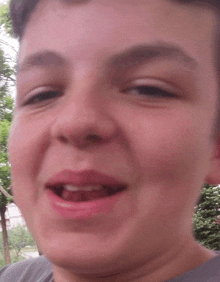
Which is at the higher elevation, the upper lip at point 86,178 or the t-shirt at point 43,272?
the upper lip at point 86,178

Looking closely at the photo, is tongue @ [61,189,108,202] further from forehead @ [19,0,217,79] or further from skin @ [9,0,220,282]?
forehead @ [19,0,217,79]

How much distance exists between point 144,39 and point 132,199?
0.27m

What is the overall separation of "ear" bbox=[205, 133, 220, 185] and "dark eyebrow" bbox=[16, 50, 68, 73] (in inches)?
13.5

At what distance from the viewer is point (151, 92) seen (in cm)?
55

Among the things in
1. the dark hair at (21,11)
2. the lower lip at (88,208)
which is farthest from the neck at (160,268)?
the dark hair at (21,11)

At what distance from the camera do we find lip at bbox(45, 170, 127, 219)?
1.65 ft

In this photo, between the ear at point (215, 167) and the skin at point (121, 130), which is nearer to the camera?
the skin at point (121, 130)

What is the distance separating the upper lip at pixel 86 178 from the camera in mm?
500

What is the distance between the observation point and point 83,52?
21.0 inches

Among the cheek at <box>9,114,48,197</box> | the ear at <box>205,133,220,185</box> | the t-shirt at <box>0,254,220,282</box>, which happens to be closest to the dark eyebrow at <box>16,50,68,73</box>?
the cheek at <box>9,114,48,197</box>

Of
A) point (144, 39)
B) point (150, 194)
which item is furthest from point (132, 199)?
point (144, 39)

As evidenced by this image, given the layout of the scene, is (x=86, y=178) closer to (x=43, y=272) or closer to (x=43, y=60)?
Answer: (x=43, y=60)

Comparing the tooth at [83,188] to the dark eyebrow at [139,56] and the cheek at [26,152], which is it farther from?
the dark eyebrow at [139,56]

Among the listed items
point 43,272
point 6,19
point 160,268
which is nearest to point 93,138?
point 160,268
